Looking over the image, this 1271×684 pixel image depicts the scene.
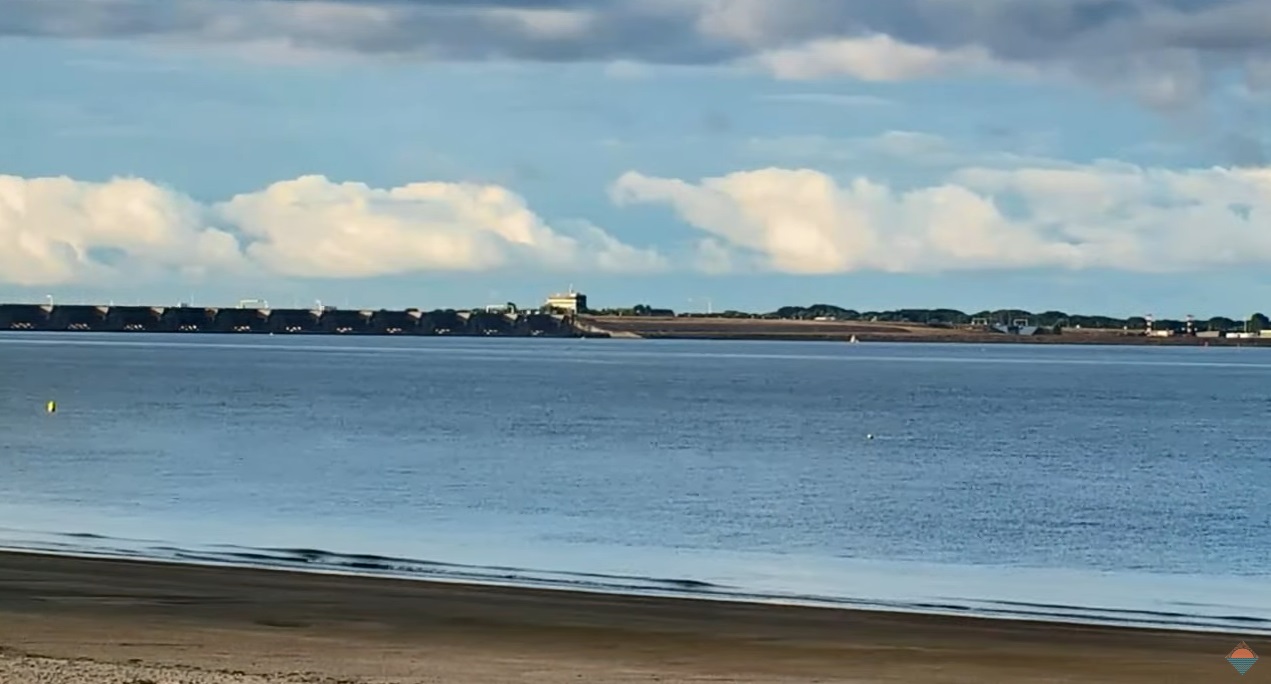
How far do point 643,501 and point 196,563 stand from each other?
2139cm

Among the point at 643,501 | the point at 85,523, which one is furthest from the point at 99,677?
the point at 643,501

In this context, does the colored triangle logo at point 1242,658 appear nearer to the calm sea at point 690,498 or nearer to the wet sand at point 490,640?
the wet sand at point 490,640

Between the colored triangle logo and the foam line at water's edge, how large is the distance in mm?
3334

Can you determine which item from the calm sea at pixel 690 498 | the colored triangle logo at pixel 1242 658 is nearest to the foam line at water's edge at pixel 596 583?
the calm sea at pixel 690 498

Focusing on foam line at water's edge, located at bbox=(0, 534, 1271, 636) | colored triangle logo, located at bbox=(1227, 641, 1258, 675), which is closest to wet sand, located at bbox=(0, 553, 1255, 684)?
colored triangle logo, located at bbox=(1227, 641, 1258, 675)

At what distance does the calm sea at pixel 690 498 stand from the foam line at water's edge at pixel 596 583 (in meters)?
0.15

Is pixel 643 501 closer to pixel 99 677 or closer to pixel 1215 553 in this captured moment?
pixel 1215 553

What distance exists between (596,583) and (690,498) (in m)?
22.3

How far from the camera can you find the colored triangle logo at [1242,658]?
2511 cm

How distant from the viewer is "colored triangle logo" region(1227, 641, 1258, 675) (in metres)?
25.1

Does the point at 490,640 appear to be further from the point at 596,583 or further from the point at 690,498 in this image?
the point at 690,498

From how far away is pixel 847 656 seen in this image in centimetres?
2561

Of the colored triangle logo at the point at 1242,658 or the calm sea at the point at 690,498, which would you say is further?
the calm sea at the point at 690,498

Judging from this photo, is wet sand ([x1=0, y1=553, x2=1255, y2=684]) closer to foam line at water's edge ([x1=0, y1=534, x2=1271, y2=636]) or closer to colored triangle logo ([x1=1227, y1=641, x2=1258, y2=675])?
colored triangle logo ([x1=1227, y1=641, x2=1258, y2=675])
